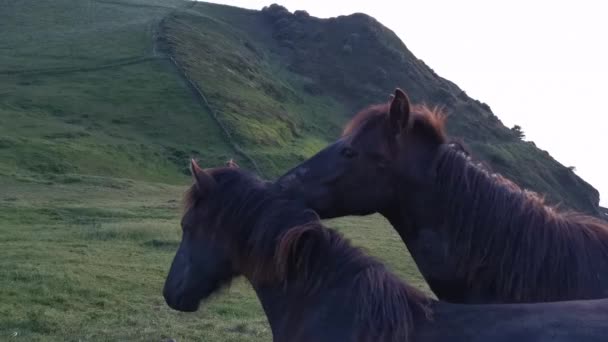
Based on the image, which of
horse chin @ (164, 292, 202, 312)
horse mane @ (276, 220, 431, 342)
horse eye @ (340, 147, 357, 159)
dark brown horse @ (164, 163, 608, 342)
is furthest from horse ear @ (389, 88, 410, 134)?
horse chin @ (164, 292, 202, 312)

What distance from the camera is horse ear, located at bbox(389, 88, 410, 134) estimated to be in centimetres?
541

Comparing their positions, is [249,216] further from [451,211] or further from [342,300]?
[451,211]

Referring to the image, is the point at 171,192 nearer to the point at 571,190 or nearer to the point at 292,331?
the point at 571,190

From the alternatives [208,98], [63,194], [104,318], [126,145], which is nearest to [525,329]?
[104,318]

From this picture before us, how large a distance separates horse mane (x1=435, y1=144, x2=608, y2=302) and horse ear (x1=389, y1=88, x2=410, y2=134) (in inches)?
12.6

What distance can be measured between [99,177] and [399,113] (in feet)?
100

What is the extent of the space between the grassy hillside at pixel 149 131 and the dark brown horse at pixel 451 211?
1.07 m

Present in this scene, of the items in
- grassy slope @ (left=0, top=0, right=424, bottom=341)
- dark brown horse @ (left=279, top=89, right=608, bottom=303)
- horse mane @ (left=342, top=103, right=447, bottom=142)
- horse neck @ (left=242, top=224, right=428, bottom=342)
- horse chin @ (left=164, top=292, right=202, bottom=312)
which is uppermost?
horse mane @ (left=342, top=103, right=447, bottom=142)

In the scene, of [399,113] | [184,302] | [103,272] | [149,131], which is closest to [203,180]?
[184,302]

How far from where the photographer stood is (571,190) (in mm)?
33938

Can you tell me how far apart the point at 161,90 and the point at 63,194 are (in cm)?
3087

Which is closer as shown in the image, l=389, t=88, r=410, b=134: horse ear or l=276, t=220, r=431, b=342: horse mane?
l=276, t=220, r=431, b=342: horse mane

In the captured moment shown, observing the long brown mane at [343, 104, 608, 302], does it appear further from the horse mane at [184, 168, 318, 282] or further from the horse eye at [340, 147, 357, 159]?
the horse mane at [184, 168, 318, 282]

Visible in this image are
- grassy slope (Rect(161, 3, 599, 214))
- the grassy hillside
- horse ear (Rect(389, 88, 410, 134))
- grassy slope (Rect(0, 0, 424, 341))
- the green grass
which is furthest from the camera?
grassy slope (Rect(161, 3, 599, 214))
